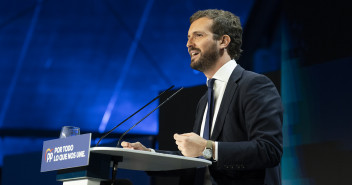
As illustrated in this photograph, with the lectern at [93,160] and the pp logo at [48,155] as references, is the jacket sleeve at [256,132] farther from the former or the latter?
the pp logo at [48,155]

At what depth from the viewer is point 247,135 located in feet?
6.31

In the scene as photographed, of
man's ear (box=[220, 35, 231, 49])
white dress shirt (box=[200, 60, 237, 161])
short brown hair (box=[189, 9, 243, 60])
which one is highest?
short brown hair (box=[189, 9, 243, 60])

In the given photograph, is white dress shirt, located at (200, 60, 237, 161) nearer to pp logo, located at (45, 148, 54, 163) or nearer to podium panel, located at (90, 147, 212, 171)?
podium panel, located at (90, 147, 212, 171)

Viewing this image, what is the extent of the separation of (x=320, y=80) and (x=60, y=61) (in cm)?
290

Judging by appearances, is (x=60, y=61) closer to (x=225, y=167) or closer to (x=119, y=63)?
(x=119, y=63)

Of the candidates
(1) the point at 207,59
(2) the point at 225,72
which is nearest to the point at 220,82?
(2) the point at 225,72

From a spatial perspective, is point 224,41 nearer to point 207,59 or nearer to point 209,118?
point 207,59

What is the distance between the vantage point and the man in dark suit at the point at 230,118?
1733 mm

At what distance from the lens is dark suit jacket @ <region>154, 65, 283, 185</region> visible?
1737 millimetres

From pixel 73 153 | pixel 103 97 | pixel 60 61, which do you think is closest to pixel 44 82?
pixel 60 61

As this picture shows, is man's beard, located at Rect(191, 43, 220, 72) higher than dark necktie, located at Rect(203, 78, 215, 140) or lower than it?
higher

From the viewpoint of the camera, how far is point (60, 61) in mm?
5094

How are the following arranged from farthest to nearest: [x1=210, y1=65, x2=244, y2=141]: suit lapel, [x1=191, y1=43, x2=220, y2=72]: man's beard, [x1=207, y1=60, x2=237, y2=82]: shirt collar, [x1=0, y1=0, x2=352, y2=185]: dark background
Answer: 1. [x1=0, y1=0, x2=352, y2=185]: dark background
2. [x1=191, y1=43, x2=220, y2=72]: man's beard
3. [x1=207, y1=60, x2=237, y2=82]: shirt collar
4. [x1=210, y1=65, x2=244, y2=141]: suit lapel

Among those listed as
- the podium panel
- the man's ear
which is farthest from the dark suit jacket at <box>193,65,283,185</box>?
the man's ear
